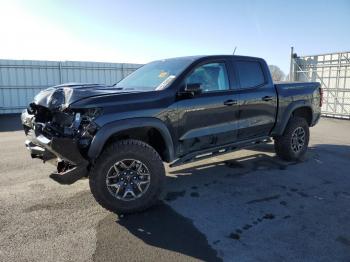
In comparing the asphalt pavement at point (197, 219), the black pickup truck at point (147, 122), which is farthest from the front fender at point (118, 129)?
the asphalt pavement at point (197, 219)

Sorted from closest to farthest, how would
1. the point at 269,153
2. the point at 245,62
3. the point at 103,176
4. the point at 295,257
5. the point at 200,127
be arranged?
the point at 295,257 < the point at 103,176 < the point at 200,127 < the point at 245,62 < the point at 269,153

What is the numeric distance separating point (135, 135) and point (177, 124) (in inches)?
22.4

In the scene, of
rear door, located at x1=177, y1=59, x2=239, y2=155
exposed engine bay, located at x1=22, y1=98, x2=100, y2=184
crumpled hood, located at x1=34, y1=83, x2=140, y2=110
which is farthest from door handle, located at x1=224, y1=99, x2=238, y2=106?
exposed engine bay, located at x1=22, y1=98, x2=100, y2=184

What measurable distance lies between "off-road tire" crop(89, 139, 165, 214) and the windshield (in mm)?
929

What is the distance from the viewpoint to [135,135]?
4301 millimetres

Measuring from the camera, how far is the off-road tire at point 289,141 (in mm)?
6195

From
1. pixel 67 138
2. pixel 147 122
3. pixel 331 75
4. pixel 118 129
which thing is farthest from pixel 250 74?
pixel 331 75

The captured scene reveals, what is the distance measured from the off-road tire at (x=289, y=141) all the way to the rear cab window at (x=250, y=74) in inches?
44.4

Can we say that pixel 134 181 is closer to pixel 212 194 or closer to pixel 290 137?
pixel 212 194

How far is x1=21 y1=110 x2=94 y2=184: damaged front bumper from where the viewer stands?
3.58 metres

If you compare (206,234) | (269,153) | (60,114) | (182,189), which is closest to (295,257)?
(206,234)

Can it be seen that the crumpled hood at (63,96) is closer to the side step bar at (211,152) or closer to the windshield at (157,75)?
the windshield at (157,75)

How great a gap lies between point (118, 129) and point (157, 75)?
4.60 ft

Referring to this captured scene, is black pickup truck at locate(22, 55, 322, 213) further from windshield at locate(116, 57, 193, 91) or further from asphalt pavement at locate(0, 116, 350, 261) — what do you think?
asphalt pavement at locate(0, 116, 350, 261)
